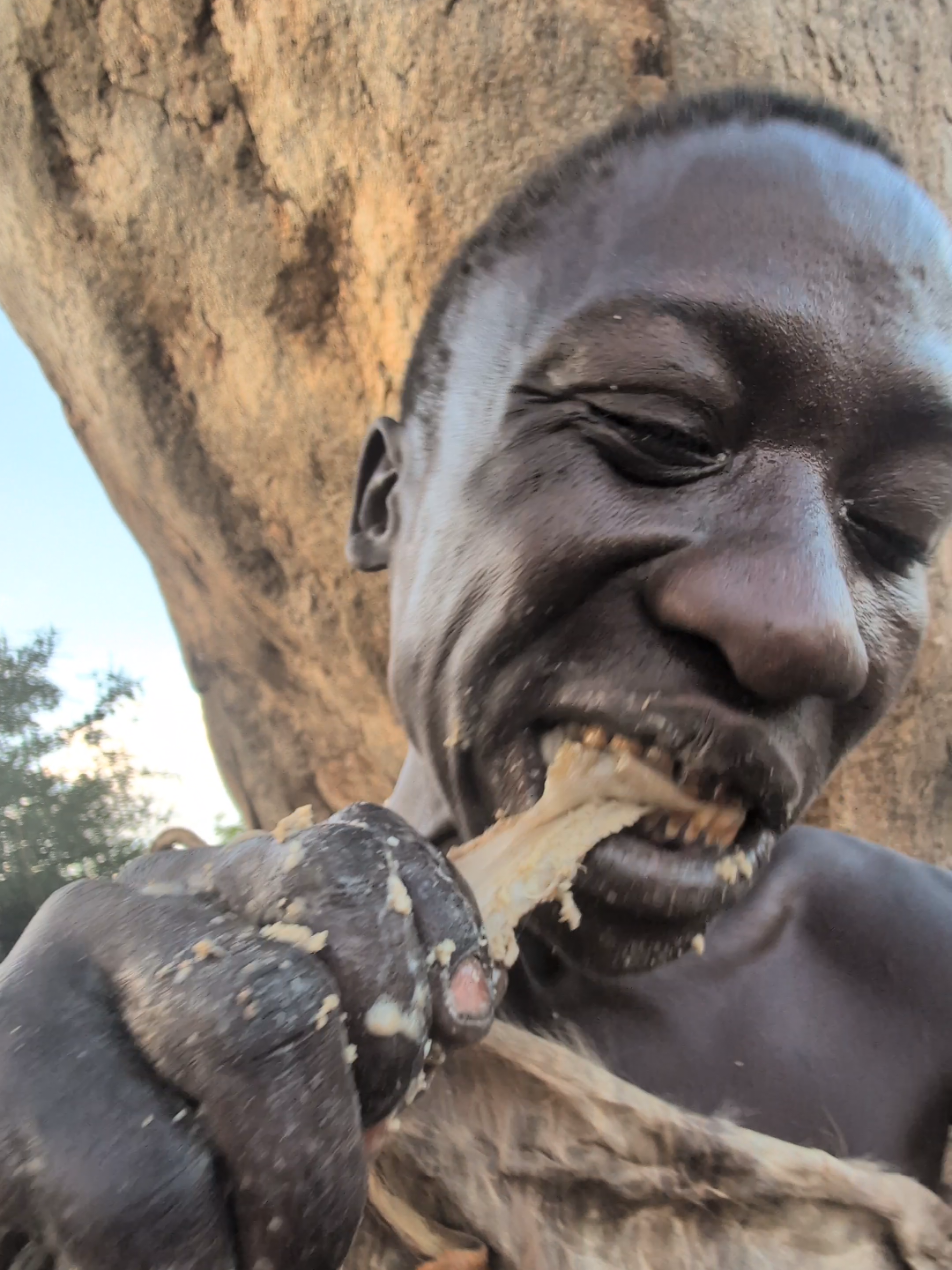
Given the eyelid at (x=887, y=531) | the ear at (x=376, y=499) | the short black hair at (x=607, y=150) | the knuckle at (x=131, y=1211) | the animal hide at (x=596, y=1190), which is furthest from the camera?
the ear at (x=376, y=499)

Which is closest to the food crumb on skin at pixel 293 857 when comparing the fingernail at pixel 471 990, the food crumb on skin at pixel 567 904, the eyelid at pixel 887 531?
the fingernail at pixel 471 990

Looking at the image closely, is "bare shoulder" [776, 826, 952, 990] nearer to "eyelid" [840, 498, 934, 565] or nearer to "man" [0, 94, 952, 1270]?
"man" [0, 94, 952, 1270]

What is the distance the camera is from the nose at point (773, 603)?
626mm

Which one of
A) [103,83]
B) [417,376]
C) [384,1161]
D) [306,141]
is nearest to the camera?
[384,1161]

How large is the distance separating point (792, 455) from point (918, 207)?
1.06 feet

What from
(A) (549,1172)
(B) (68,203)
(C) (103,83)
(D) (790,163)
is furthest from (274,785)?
(D) (790,163)

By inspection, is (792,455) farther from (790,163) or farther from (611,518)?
(790,163)

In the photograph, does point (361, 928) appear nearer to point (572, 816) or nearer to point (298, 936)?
point (298, 936)

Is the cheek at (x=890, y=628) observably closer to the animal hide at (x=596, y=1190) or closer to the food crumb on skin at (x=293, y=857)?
the animal hide at (x=596, y=1190)

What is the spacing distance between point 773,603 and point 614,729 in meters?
0.15

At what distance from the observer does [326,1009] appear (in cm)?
41

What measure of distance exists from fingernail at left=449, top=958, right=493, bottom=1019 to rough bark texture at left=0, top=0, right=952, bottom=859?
108 centimetres

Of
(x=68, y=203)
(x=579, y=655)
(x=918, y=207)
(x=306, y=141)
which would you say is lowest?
(x=579, y=655)

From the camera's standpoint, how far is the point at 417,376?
1042mm
